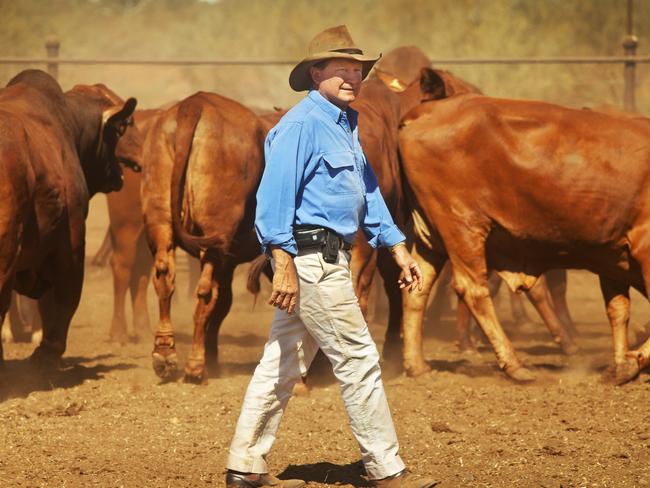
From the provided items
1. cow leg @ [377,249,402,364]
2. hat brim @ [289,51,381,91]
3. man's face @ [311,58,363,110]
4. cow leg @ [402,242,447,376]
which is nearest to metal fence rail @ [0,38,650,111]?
cow leg @ [377,249,402,364]

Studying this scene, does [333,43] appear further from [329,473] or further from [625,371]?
[625,371]

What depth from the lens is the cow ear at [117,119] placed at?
831 centimetres

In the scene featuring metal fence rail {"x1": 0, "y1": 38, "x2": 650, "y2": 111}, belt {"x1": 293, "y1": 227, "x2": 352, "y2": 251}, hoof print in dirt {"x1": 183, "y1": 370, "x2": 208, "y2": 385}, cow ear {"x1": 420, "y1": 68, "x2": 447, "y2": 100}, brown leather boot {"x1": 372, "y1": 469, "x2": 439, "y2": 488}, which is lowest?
hoof print in dirt {"x1": 183, "y1": 370, "x2": 208, "y2": 385}

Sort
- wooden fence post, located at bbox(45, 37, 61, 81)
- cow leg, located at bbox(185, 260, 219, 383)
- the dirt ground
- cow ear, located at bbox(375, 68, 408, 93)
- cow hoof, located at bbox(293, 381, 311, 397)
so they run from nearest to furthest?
1. the dirt ground
2. cow hoof, located at bbox(293, 381, 311, 397)
3. cow leg, located at bbox(185, 260, 219, 383)
4. cow ear, located at bbox(375, 68, 408, 93)
5. wooden fence post, located at bbox(45, 37, 61, 81)

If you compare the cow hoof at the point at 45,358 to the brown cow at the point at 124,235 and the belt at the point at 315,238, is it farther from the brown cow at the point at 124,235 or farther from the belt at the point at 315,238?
the belt at the point at 315,238

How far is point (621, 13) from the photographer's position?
31531 mm

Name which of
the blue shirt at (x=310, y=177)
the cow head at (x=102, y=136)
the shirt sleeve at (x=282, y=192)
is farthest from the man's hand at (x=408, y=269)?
the cow head at (x=102, y=136)

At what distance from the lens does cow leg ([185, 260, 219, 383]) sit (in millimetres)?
7227

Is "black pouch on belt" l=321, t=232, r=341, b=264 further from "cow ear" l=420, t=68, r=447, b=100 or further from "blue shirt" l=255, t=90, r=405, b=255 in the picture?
"cow ear" l=420, t=68, r=447, b=100

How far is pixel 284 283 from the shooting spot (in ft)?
14.5

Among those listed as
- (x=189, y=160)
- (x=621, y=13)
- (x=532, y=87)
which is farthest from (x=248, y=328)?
(x=621, y=13)

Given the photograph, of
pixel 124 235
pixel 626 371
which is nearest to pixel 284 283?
pixel 626 371

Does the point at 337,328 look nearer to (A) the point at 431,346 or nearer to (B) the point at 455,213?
(B) the point at 455,213

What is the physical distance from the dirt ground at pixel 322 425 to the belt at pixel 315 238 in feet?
3.58
